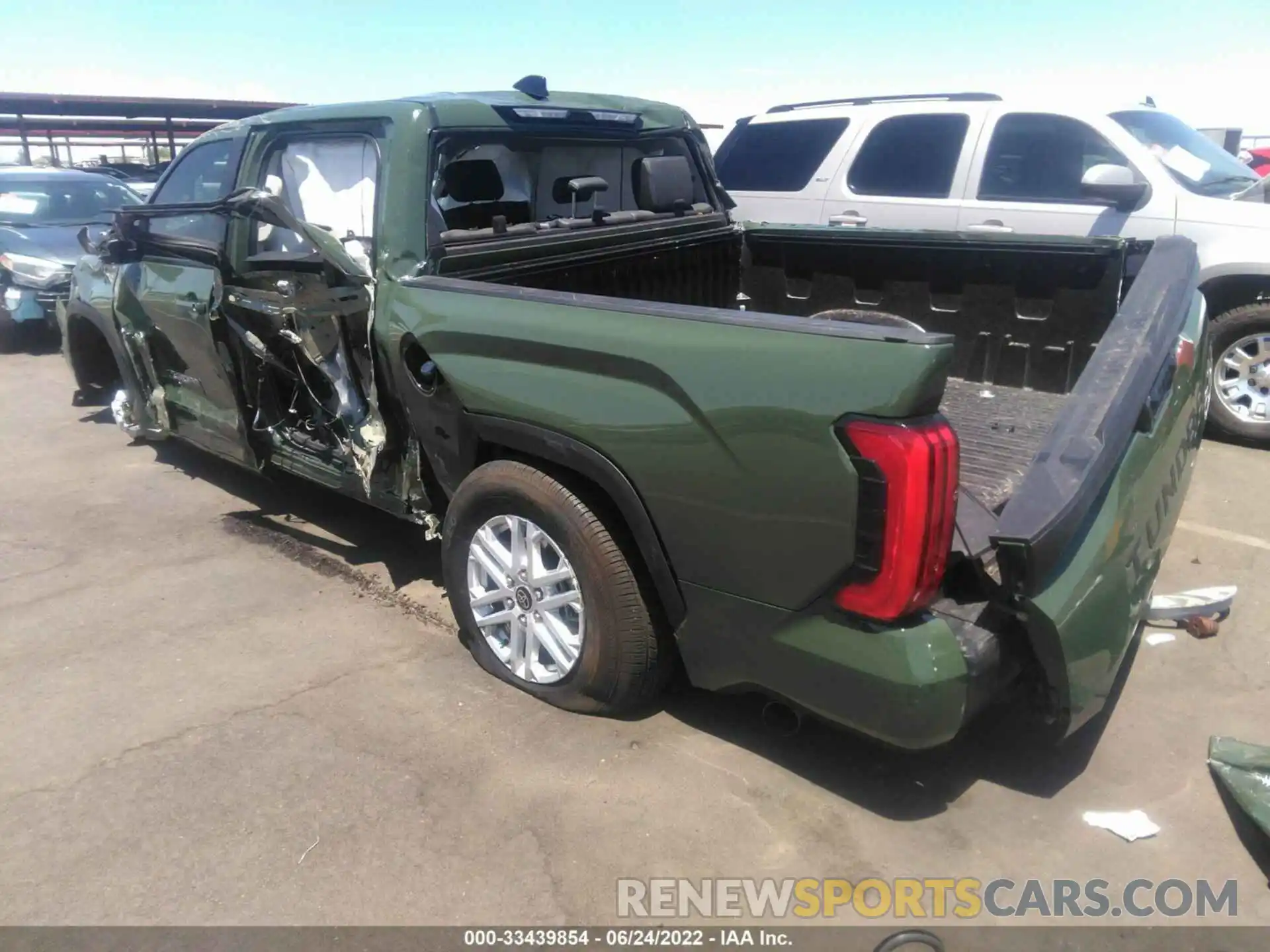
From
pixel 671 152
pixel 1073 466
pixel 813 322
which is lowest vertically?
pixel 1073 466

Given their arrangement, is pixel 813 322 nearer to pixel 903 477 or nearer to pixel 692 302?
pixel 903 477

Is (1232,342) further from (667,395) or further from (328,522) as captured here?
(328,522)

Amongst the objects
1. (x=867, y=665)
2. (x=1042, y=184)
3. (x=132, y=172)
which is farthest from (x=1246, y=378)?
(x=132, y=172)

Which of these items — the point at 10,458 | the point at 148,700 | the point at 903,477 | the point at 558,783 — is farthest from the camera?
the point at 10,458

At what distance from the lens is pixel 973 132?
6.13m

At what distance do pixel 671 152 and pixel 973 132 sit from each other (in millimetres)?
2671

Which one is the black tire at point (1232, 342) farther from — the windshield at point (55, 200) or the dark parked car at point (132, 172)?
the dark parked car at point (132, 172)

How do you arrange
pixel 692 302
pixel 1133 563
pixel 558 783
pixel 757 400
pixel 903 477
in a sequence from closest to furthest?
1. pixel 903 477
2. pixel 757 400
3. pixel 1133 563
4. pixel 558 783
5. pixel 692 302

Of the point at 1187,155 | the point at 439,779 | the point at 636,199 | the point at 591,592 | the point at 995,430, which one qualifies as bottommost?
the point at 439,779

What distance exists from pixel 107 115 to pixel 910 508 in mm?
23590

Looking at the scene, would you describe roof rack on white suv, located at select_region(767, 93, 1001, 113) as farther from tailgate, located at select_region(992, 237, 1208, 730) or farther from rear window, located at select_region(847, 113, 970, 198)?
tailgate, located at select_region(992, 237, 1208, 730)

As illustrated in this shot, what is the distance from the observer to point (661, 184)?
4.24 m

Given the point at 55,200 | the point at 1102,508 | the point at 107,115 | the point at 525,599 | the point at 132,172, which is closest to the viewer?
the point at 1102,508

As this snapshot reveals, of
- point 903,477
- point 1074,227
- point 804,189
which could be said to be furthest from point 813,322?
point 804,189
